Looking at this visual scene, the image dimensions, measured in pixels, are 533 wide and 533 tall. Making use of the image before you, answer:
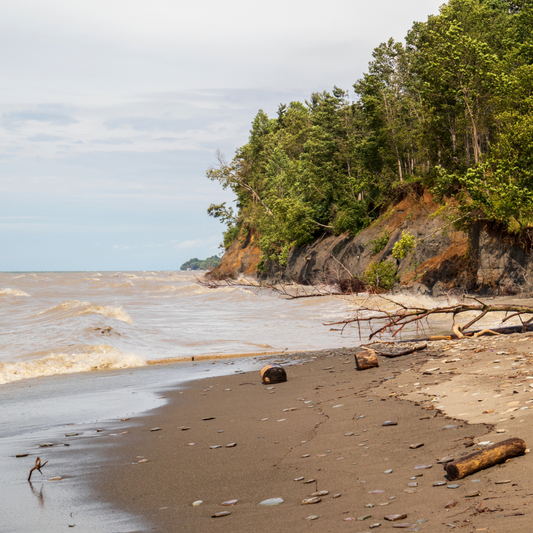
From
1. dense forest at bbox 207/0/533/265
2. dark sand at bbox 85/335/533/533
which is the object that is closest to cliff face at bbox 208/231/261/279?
dense forest at bbox 207/0/533/265

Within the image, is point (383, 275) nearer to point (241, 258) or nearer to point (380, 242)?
point (380, 242)

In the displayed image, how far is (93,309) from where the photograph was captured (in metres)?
21.4

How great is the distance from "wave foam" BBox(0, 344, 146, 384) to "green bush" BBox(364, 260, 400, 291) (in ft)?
75.8

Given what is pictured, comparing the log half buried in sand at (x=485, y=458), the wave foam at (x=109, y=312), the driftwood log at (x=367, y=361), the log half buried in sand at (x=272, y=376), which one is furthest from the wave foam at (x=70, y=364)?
the log half buried in sand at (x=485, y=458)

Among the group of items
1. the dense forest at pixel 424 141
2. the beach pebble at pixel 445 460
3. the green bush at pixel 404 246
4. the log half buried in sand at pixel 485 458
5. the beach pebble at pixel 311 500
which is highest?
the dense forest at pixel 424 141

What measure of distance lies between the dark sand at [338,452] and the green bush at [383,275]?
84.2ft

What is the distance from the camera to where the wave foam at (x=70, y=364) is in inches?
442

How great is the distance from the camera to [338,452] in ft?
15.4

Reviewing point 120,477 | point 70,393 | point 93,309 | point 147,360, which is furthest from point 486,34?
point 120,477

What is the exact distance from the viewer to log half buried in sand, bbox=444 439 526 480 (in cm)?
353

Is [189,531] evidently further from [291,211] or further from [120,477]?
[291,211]

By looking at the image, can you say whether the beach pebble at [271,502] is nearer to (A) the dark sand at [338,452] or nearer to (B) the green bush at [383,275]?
(A) the dark sand at [338,452]

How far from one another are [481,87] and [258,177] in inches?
1830

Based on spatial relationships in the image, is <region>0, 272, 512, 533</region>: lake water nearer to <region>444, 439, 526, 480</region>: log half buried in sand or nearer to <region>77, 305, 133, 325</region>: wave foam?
<region>77, 305, 133, 325</region>: wave foam
